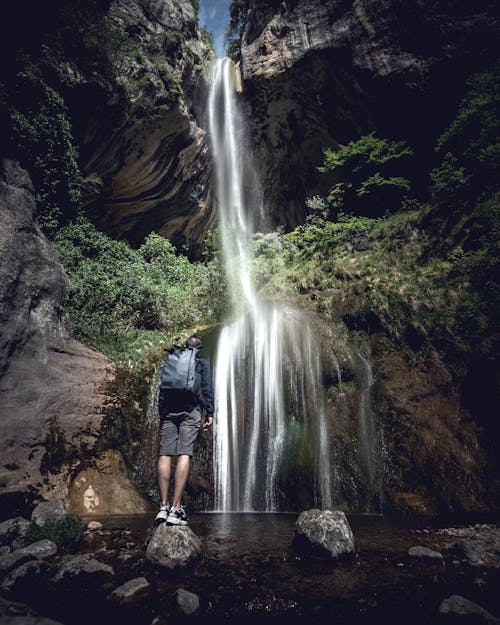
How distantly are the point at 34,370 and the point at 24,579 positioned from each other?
4497mm

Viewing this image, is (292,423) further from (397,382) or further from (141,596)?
(141,596)

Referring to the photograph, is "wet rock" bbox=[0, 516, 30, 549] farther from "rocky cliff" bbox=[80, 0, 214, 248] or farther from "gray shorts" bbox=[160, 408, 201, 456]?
"rocky cliff" bbox=[80, 0, 214, 248]

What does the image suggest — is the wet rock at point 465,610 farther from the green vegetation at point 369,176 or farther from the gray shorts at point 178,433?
the green vegetation at point 369,176

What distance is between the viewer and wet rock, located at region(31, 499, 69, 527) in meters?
3.80

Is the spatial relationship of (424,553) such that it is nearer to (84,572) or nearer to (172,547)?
(172,547)

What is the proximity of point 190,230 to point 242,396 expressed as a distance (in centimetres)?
1174

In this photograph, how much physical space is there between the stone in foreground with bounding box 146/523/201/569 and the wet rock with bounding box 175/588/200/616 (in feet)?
1.78

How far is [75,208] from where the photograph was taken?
11.7 metres

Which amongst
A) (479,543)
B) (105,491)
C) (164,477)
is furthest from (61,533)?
(479,543)

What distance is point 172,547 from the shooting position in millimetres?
→ 2830

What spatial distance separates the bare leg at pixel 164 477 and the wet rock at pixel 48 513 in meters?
1.26

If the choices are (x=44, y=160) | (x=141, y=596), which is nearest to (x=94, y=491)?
(x=141, y=596)

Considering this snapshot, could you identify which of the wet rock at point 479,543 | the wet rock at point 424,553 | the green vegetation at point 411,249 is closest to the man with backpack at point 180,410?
the wet rock at point 424,553

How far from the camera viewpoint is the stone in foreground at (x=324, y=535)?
9.87 ft
